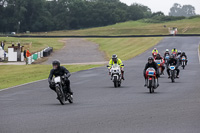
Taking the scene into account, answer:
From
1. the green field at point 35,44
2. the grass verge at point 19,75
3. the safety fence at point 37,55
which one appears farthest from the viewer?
the green field at point 35,44

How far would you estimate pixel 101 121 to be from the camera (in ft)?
36.1

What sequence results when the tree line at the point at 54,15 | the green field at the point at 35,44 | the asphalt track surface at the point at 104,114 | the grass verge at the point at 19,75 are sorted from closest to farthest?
1. the asphalt track surface at the point at 104,114
2. the grass verge at the point at 19,75
3. the green field at the point at 35,44
4. the tree line at the point at 54,15

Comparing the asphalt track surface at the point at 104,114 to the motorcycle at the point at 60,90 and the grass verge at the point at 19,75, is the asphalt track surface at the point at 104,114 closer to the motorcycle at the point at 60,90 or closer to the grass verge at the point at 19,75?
the motorcycle at the point at 60,90

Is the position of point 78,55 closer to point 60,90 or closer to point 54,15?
point 60,90

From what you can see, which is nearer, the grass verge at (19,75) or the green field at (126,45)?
the grass verge at (19,75)

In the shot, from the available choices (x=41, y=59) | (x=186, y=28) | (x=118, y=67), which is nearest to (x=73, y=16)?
(x=186, y=28)

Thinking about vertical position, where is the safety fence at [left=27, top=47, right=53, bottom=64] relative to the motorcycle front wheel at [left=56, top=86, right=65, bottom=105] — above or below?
below

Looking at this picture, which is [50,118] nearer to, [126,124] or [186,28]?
[126,124]

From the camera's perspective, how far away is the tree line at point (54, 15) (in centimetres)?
13600

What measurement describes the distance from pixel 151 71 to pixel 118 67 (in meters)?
3.29

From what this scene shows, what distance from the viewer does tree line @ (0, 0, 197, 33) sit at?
136m

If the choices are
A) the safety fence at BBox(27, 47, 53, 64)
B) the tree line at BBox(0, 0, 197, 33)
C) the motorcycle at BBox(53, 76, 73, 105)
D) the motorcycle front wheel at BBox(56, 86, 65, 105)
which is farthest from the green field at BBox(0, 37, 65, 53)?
the tree line at BBox(0, 0, 197, 33)

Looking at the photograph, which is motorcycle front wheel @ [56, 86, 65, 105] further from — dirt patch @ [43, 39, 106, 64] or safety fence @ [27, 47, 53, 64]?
dirt patch @ [43, 39, 106, 64]

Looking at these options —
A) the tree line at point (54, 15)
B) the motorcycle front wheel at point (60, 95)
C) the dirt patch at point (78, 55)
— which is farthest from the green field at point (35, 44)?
the tree line at point (54, 15)
